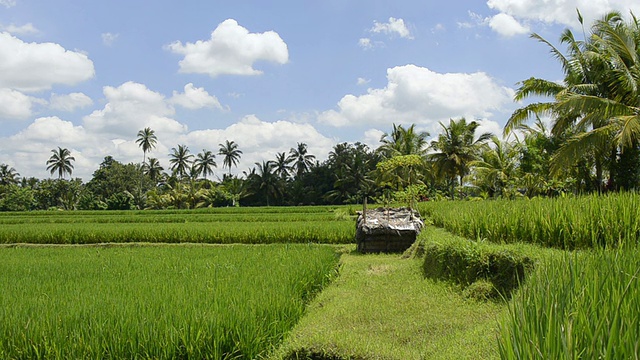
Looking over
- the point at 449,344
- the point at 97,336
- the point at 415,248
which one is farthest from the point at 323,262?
the point at 97,336

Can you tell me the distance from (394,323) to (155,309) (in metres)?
2.25

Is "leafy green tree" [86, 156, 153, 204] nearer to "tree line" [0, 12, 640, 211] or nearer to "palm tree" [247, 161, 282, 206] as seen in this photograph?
"tree line" [0, 12, 640, 211]

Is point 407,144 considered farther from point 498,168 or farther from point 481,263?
point 481,263

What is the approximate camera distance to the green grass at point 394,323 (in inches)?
150

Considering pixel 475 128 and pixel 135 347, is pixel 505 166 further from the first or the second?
pixel 135 347

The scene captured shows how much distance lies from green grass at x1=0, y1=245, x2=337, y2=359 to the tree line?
20.3 feet

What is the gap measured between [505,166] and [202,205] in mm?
24711

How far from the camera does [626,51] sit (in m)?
13.0

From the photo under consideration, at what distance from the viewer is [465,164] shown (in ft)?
95.2

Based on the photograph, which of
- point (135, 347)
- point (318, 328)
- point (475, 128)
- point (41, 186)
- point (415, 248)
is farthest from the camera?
point (41, 186)

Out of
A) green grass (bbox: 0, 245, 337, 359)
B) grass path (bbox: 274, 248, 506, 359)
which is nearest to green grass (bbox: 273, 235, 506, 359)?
grass path (bbox: 274, 248, 506, 359)

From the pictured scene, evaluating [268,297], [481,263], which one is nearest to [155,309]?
[268,297]

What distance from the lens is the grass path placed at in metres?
3.82

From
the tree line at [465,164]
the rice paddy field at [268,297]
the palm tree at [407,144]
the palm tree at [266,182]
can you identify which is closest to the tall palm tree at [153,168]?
the tree line at [465,164]
